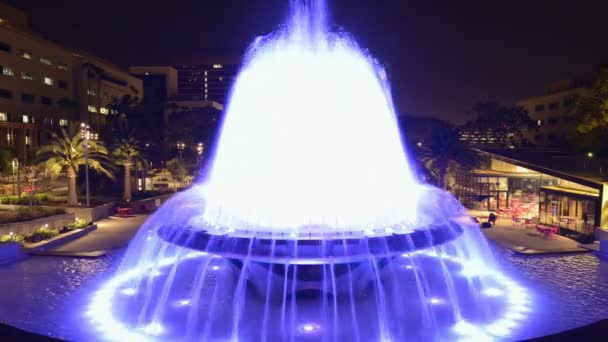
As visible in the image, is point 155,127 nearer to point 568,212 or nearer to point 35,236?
point 35,236

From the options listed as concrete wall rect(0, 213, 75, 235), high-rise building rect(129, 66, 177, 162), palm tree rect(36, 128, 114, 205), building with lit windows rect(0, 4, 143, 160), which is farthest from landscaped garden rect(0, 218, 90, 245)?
building with lit windows rect(0, 4, 143, 160)

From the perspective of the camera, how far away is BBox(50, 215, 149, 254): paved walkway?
2378 centimetres

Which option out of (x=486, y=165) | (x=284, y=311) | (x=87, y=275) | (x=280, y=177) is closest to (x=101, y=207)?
(x=87, y=275)

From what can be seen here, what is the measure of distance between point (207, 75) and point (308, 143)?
18559cm

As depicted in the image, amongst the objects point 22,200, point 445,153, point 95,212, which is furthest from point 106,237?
point 445,153

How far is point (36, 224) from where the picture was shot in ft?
86.7

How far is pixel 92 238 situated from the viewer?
2666 centimetres

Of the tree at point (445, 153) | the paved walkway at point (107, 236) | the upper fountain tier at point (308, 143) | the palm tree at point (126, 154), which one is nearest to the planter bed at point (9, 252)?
the paved walkway at point (107, 236)

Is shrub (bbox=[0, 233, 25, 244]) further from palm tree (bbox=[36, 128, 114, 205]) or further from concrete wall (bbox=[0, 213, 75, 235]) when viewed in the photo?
palm tree (bbox=[36, 128, 114, 205])

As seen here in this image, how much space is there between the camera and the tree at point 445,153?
39.9 meters

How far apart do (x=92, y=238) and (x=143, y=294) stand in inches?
494

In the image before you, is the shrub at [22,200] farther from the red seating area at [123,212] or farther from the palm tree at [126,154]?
the palm tree at [126,154]

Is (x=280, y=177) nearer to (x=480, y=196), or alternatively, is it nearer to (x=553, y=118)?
(x=480, y=196)

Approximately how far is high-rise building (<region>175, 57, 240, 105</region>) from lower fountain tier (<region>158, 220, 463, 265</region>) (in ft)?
605
